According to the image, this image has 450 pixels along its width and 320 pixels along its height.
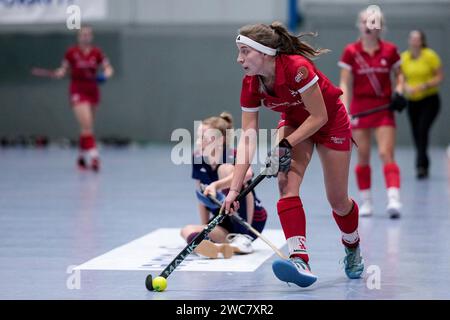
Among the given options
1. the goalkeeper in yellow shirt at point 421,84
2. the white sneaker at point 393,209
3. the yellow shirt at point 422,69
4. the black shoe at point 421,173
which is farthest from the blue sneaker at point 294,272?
the yellow shirt at point 422,69

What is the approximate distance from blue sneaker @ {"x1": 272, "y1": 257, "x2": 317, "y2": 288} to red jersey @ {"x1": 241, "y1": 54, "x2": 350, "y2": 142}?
0.68 metres

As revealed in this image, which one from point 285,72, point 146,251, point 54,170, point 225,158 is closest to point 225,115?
point 225,158

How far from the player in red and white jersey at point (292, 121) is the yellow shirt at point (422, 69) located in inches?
256

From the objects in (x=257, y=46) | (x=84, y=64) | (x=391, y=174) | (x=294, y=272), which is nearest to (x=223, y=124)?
(x=257, y=46)

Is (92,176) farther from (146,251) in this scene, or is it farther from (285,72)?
(285,72)

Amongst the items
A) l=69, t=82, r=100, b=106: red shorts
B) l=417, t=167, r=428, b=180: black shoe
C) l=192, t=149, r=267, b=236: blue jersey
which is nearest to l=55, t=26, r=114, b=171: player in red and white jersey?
l=69, t=82, r=100, b=106: red shorts

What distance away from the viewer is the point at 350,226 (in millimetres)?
4953

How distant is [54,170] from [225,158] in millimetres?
6190

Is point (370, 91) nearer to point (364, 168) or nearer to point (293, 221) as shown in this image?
point (364, 168)

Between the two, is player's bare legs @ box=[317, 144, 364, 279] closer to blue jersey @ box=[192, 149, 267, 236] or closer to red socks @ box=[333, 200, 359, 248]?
red socks @ box=[333, 200, 359, 248]

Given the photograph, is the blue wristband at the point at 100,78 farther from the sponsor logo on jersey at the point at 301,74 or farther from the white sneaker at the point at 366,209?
the sponsor logo on jersey at the point at 301,74

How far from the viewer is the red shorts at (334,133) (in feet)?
15.4

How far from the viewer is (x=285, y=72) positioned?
14.8 feet

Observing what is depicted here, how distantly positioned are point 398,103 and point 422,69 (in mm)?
3877
